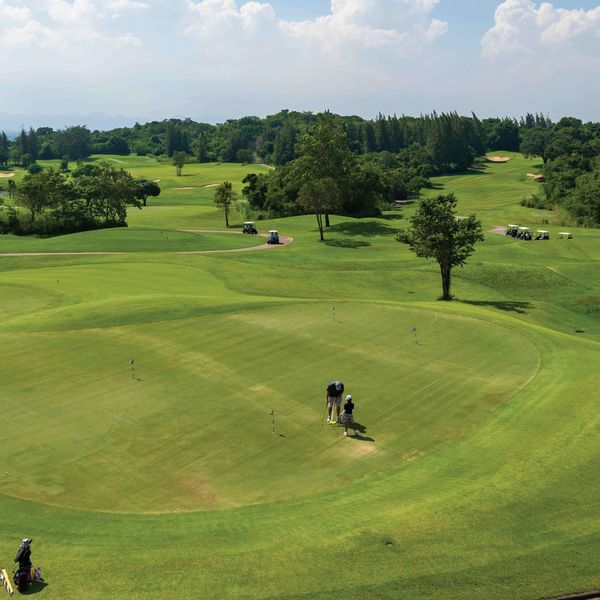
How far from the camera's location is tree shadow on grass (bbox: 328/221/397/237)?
116m

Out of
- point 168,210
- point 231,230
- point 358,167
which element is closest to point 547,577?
point 231,230

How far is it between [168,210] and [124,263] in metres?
92.2

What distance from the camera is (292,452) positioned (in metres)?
26.0

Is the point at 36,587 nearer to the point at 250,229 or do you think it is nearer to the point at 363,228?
the point at 363,228

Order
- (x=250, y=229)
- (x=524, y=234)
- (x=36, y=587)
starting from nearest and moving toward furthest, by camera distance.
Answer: (x=36, y=587), (x=524, y=234), (x=250, y=229)

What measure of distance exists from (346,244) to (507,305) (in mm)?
45218

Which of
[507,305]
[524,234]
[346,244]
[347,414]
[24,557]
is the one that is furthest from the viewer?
[524,234]

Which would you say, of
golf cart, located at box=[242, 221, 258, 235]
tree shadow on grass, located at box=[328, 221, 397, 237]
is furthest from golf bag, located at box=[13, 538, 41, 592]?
golf cart, located at box=[242, 221, 258, 235]

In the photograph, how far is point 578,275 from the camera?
78.1 m

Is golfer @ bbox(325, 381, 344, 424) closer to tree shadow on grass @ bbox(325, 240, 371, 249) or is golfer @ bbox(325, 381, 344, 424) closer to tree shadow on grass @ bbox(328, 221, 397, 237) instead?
tree shadow on grass @ bbox(325, 240, 371, 249)

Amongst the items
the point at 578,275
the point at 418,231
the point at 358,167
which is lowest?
the point at 578,275

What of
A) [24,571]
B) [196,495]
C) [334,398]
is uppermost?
[334,398]

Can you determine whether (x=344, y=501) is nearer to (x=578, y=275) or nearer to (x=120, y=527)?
(x=120, y=527)

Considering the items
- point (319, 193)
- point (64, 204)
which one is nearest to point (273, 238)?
point (319, 193)
